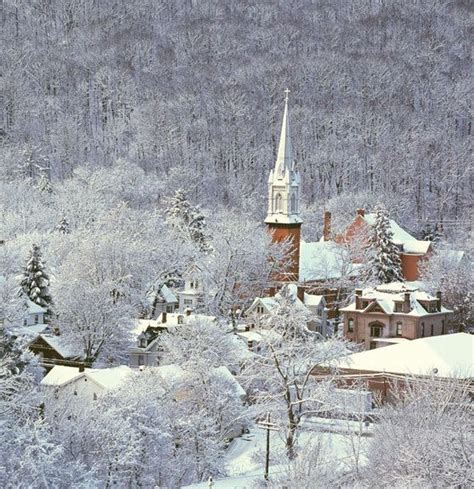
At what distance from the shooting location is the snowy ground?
36.8 m

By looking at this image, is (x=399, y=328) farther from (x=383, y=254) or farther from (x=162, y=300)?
(x=162, y=300)

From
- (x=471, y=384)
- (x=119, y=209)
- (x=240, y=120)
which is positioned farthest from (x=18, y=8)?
(x=471, y=384)

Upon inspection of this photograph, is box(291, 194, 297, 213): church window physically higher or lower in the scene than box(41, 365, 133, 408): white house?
higher

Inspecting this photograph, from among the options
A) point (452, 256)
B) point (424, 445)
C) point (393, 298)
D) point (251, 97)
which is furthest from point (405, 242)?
point (424, 445)

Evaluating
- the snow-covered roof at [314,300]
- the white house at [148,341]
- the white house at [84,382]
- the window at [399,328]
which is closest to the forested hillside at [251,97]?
the snow-covered roof at [314,300]

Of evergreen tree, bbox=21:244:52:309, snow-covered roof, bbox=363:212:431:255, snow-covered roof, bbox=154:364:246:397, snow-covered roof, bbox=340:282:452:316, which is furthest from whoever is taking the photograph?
snow-covered roof, bbox=363:212:431:255

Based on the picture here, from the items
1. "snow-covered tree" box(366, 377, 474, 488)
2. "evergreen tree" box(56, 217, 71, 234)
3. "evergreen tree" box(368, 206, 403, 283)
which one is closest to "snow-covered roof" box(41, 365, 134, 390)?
"snow-covered tree" box(366, 377, 474, 488)

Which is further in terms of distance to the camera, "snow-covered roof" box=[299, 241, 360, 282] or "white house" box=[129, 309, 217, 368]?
"snow-covered roof" box=[299, 241, 360, 282]

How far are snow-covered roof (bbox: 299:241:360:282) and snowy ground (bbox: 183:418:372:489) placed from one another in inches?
1186

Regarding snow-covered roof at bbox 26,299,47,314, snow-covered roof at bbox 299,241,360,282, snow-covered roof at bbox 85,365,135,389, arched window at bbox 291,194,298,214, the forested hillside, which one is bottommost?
snow-covered roof at bbox 85,365,135,389

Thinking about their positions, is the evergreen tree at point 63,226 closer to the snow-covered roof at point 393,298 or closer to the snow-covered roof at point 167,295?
the snow-covered roof at point 167,295

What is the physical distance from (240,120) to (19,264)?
55.0 metres

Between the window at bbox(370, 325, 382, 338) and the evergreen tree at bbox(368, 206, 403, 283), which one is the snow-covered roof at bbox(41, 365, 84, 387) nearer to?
the window at bbox(370, 325, 382, 338)

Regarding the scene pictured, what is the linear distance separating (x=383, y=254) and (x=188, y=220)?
20.7 meters
